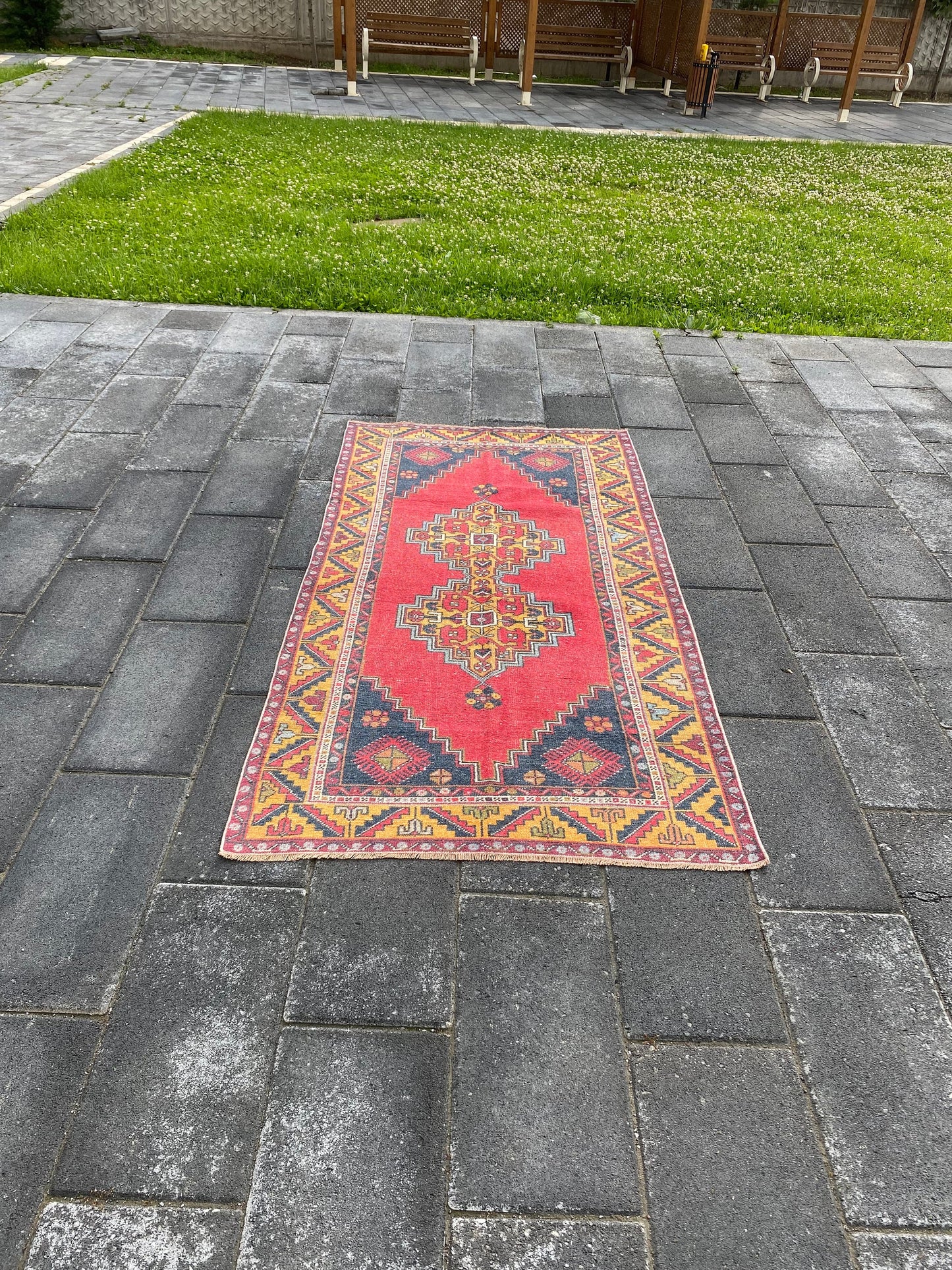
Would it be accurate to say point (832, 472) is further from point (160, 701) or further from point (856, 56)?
point (856, 56)

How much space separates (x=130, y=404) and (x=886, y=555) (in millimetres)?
4107

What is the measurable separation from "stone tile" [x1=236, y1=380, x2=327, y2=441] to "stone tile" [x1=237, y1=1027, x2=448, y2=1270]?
3.49 metres

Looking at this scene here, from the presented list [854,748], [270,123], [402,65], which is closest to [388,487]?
[854,748]

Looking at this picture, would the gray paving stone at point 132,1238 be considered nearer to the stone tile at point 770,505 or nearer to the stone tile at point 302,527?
the stone tile at point 302,527

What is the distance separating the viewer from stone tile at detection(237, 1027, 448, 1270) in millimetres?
1943

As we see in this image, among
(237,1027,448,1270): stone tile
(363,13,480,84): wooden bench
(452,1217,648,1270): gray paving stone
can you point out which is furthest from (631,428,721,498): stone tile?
(363,13,480,84): wooden bench

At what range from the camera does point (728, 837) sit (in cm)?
289

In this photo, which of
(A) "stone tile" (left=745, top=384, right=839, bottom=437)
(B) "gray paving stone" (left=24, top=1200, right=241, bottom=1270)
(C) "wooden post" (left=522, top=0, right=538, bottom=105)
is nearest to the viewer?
(B) "gray paving stone" (left=24, top=1200, right=241, bottom=1270)

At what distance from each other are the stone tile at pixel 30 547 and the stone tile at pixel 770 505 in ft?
10.3

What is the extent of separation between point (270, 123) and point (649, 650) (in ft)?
35.5

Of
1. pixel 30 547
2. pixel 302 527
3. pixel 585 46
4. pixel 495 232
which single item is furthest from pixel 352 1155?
pixel 585 46

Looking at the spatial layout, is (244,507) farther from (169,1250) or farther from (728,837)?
(169,1250)

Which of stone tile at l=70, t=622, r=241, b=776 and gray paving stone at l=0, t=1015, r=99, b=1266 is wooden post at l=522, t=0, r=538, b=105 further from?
gray paving stone at l=0, t=1015, r=99, b=1266

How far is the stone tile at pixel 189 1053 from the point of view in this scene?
6.75 ft
